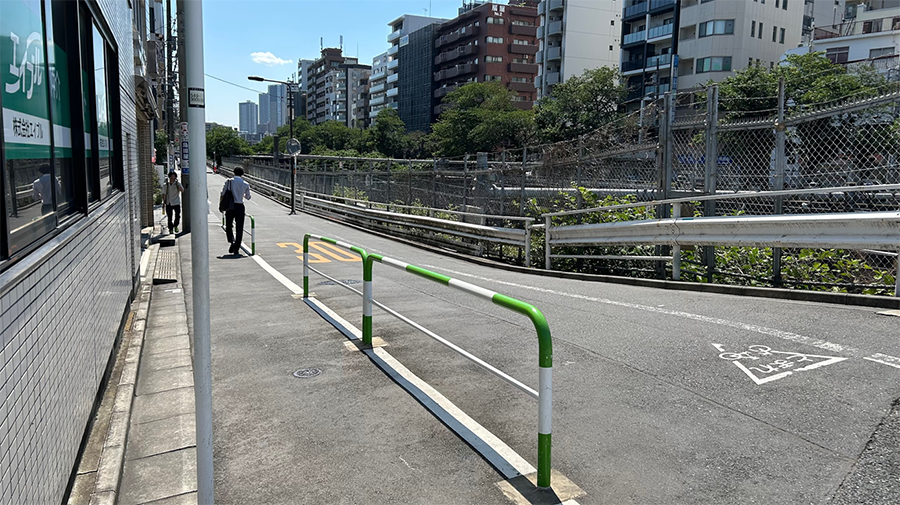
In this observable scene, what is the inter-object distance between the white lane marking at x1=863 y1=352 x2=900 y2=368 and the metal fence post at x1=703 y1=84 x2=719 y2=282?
4243 mm

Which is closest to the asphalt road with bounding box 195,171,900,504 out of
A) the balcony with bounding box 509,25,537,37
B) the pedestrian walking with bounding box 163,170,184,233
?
the pedestrian walking with bounding box 163,170,184,233

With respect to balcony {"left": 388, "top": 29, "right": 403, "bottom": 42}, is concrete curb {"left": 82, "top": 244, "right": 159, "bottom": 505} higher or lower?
lower

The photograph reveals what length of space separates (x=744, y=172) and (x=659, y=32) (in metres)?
56.0

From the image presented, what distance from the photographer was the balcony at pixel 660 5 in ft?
191

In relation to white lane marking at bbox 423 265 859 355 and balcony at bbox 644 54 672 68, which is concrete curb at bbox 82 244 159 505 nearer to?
white lane marking at bbox 423 265 859 355

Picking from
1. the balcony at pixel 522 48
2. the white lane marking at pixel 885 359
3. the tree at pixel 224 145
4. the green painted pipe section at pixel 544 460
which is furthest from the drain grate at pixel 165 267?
the tree at pixel 224 145

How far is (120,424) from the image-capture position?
4402mm

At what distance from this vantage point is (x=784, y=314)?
23.1 ft

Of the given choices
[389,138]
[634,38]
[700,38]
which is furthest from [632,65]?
[389,138]

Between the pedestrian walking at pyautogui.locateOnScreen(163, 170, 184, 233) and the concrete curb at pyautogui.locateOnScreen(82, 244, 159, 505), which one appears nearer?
the concrete curb at pyautogui.locateOnScreen(82, 244, 159, 505)

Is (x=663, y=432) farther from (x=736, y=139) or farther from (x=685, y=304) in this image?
(x=736, y=139)

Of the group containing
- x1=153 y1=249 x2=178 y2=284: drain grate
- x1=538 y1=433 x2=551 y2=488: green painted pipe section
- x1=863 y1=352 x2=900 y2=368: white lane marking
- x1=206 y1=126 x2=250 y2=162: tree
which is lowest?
x1=153 y1=249 x2=178 y2=284: drain grate

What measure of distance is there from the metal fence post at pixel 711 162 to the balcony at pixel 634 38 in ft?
187

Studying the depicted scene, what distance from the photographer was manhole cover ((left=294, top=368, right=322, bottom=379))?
18.4 feet
